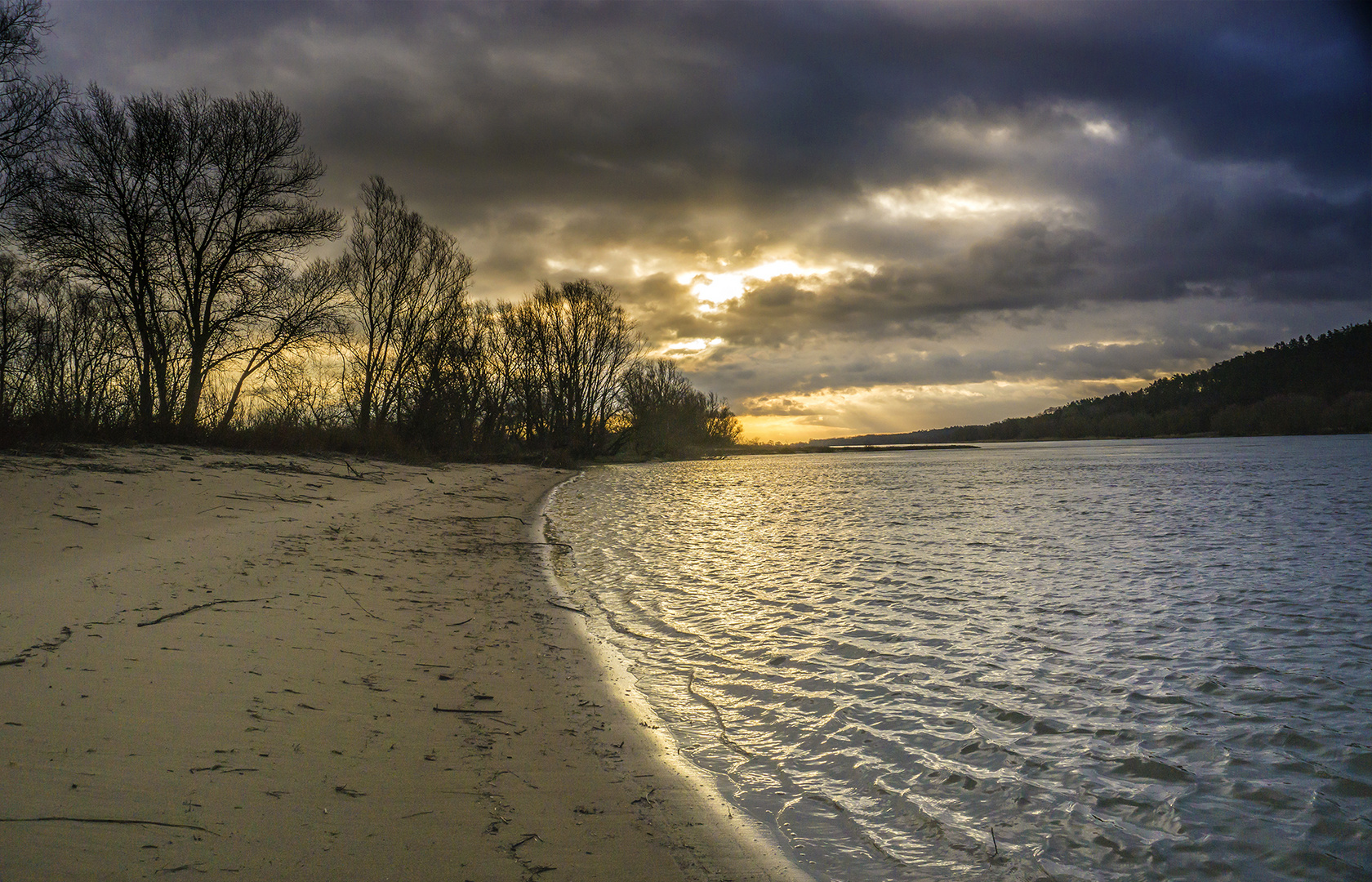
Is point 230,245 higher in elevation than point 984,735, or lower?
higher

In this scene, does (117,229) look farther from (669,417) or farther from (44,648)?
(669,417)

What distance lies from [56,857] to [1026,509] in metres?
21.8

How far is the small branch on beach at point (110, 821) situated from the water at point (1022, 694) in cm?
248

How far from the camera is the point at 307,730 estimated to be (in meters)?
3.67

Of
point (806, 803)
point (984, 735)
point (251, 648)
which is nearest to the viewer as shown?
point (806, 803)

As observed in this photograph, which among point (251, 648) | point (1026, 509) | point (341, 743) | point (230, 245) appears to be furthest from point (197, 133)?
point (1026, 509)

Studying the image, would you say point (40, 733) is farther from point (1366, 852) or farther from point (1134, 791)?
point (1366, 852)

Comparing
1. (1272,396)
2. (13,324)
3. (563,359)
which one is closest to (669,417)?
(563,359)

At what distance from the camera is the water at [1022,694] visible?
328 cm

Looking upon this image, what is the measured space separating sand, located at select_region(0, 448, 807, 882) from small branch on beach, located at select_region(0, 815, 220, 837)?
0.01 metres

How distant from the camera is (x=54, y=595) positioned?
5.14 m

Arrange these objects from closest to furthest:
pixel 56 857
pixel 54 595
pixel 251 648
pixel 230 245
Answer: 1. pixel 56 857
2. pixel 251 648
3. pixel 54 595
4. pixel 230 245

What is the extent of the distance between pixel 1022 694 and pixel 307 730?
16.4 feet

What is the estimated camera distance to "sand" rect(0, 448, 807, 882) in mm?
2619
